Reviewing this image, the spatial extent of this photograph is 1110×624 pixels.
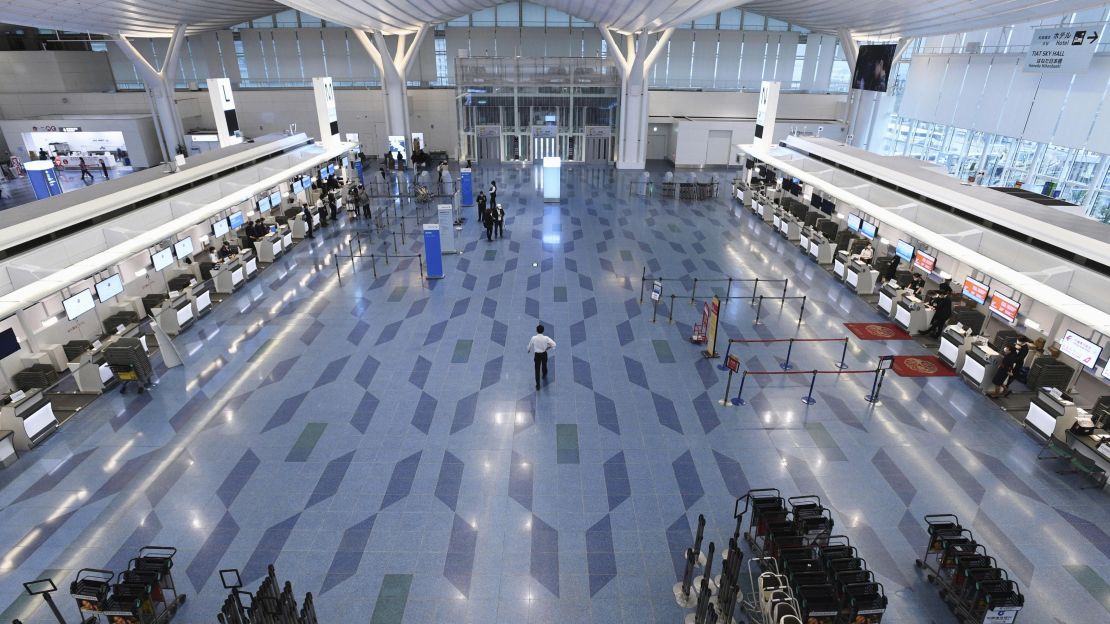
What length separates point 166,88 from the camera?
29.4m

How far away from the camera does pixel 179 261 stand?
1457cm

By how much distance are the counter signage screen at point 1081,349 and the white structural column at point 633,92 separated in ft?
76.3

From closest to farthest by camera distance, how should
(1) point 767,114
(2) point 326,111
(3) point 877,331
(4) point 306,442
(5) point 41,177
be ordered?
1. (4) point 306,442
2. (3) point 877,331
3. (2) point 326,111
4. (1) point 767,114
5. (5) point 41,177

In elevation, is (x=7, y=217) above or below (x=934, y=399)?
above

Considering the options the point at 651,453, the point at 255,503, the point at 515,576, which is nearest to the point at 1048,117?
the point at 651,453

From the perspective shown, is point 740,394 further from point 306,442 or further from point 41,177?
point 41,177

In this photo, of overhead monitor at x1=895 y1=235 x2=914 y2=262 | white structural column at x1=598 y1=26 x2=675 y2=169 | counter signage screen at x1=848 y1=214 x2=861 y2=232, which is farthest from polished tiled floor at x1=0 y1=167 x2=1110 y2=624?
white structural column at x1=598 y1=26 x2=675 y2=169

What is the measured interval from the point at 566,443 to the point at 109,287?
33.5 ft

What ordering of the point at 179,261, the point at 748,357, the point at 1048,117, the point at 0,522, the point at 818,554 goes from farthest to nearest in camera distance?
the point at 1048,117
the point at 179,261
the point at 748,357
the point at 0,522
the point at 818,554

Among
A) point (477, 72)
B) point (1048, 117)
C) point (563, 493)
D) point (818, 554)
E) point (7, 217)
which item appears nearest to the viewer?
point (818, 554)

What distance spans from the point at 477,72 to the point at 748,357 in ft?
86.1

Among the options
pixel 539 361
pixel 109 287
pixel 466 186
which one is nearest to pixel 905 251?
pixel 539 361

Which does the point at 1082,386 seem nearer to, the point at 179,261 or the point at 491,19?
the point at 179,261

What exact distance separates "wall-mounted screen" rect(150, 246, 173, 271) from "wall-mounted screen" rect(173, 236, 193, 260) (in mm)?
268
